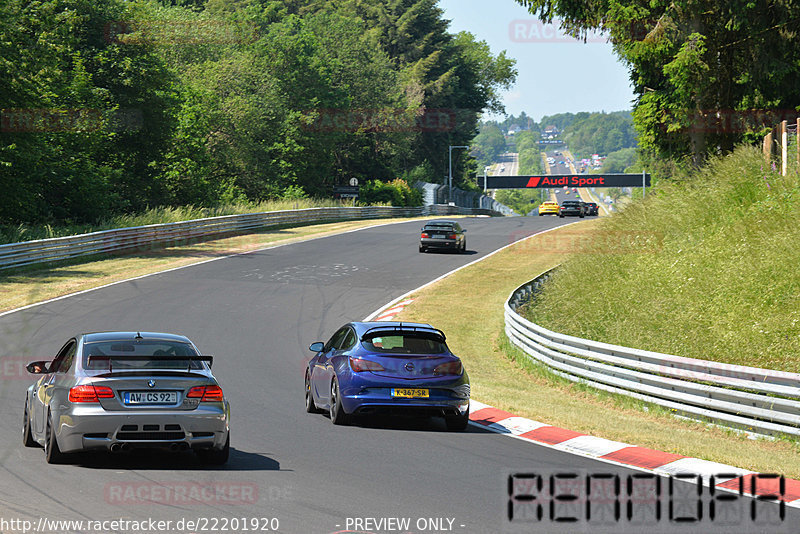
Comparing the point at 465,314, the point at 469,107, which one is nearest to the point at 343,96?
the point at 469,107

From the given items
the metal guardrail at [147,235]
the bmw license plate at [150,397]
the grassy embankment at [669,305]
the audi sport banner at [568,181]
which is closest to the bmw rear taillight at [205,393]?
the bmw license plate at [150,397]

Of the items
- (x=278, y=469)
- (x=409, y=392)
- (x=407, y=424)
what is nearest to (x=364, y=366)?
(x=409, y=392)

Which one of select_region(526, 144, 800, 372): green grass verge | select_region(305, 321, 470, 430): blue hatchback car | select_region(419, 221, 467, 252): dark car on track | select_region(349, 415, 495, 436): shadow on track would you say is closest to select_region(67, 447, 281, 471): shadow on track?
select_region(305, 321, 470, 430): blue hatchback car

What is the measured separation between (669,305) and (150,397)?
13.5 meters

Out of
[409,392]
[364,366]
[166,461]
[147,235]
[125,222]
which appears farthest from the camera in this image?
[125,222]

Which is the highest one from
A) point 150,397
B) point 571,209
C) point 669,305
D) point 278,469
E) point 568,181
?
point 568,181

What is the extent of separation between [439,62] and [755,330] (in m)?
105

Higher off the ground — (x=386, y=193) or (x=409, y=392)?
(x=386, y=193)

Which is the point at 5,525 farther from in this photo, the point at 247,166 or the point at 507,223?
the point at 247,166

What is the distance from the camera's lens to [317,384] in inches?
545

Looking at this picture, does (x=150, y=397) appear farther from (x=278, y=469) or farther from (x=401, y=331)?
(x=401, y=331)

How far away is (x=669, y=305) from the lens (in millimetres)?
20109

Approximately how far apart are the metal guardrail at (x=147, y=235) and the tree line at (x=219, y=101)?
501cm

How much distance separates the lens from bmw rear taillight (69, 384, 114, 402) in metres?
9.27
